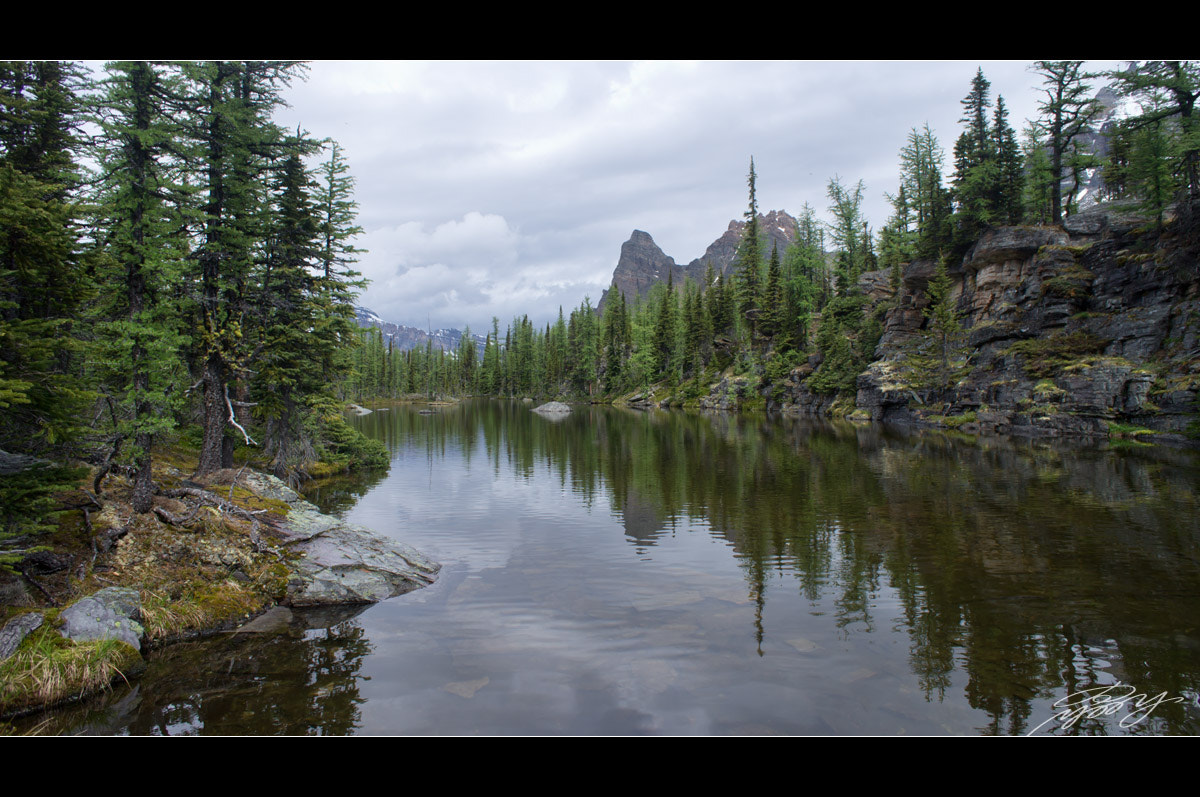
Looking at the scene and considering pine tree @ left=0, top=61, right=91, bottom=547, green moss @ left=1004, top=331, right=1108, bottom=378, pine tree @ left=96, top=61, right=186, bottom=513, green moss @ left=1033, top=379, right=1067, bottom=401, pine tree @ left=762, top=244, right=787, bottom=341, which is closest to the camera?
pine tree @ left=0, top=61, right=91, bottom=547

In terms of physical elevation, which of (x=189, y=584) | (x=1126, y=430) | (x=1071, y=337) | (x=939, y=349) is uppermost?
(x=939, y=349)

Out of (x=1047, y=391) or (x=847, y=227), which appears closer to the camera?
(x=1047, y=391)

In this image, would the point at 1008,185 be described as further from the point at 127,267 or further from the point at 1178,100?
the point at 127,267

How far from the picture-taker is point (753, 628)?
10719 millimetres

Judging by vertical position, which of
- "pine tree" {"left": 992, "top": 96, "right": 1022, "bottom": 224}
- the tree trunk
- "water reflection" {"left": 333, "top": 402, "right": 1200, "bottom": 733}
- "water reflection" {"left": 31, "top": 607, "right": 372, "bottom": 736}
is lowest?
"water reflection" {"left": 31, "top": 607, "right": 372, "bottom": 736}

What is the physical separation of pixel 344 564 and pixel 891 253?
81305 mm

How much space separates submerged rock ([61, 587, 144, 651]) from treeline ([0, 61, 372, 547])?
1694 millimetres

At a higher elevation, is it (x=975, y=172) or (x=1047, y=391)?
(x=975, y=172)

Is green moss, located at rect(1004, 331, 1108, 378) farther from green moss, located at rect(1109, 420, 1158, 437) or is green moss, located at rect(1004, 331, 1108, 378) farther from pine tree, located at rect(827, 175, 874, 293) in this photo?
pine tree, located at rect(827, 175, 874, 293)

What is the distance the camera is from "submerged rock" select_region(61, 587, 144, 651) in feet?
29.9

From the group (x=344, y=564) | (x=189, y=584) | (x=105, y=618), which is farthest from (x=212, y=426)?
(x=105, y=618)
